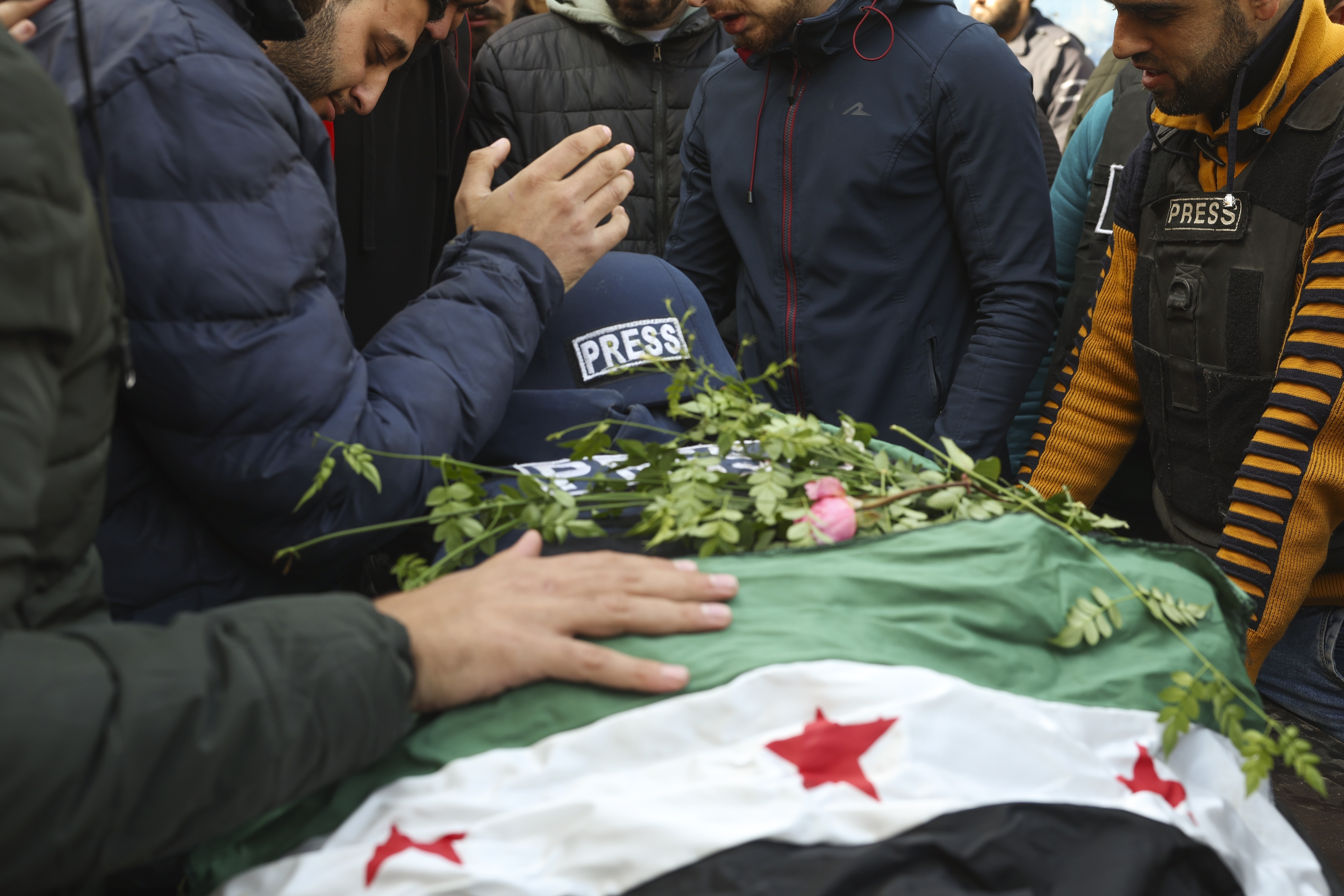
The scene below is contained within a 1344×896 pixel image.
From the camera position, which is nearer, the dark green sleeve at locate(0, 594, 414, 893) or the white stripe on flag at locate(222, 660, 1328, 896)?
the dark green sleeve at locate(0, 594, 414, 893)

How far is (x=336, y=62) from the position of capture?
66.1 inches

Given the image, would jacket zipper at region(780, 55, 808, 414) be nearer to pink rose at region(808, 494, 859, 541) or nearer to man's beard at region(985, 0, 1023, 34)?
pink rose at region(808, 494, 859, 541)

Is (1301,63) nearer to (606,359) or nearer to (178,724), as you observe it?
(606,359)

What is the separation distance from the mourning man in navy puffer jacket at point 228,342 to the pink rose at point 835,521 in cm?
43

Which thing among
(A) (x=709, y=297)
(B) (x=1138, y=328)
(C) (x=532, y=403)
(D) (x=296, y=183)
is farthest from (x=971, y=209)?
(D) (x=296, y=183)

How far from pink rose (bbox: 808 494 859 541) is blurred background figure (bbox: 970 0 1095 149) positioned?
4725 mm

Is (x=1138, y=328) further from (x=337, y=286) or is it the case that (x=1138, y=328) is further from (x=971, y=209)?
(x=337, y=286)

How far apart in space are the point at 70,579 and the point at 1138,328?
6.93 ft

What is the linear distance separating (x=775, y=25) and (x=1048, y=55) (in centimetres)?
356

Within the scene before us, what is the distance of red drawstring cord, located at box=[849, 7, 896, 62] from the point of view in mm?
2455

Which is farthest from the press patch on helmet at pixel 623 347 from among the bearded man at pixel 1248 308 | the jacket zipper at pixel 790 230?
the bearded man at pixel 1248 308

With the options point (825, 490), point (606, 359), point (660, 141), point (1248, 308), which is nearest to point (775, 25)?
point (660, 141)

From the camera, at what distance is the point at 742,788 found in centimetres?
86

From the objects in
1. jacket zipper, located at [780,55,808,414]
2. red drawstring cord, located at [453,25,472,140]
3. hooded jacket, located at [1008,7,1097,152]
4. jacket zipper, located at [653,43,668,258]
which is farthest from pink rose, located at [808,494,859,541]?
hooded jacket, located at [1008,7,1097,152]
